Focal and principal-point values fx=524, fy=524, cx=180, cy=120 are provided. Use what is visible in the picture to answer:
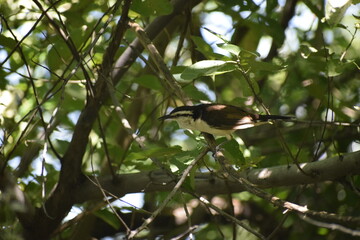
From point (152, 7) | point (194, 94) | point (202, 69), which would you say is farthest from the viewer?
point (194, 94)

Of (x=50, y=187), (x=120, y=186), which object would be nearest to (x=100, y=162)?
(x=50, y=187)

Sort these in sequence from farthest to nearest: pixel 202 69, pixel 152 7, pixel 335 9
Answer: pixel 152 7 < pixel 202 69 < pixel 335 9

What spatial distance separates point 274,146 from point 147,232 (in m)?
1.63

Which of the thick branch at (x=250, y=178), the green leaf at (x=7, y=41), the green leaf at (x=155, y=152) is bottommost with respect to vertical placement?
the thick branch at (x=250, y=178)

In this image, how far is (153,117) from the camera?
5.23 meters

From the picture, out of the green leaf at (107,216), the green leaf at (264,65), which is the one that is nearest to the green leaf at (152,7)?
the green leaf at (264,65)

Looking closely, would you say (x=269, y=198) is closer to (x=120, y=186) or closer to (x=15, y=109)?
(x=120, y=186)

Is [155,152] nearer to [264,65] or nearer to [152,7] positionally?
[264,65]

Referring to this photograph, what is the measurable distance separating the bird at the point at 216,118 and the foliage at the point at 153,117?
92mm

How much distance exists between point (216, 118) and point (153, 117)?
144 centimetres

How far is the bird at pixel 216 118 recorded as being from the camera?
3.82 metres

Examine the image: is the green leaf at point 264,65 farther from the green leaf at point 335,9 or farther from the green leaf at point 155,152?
the green leaf at point 155,152

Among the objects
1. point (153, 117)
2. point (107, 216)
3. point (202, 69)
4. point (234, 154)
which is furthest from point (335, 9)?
point (153, 117)

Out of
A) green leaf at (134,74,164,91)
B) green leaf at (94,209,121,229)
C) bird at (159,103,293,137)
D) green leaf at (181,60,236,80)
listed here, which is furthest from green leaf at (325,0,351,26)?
green leaf at (94,209,121,229)
